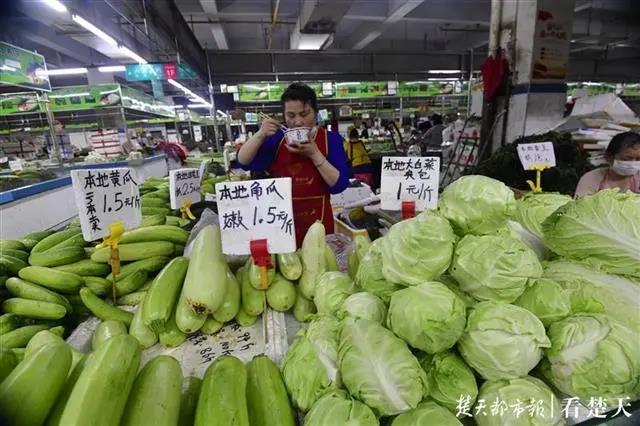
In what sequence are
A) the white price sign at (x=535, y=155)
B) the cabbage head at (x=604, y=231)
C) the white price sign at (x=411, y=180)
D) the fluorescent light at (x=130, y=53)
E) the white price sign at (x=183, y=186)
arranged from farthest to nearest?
the fluorescent light at (x=130, y=53) → the white price sign at (x=535, y=155) → the white price sign at (x=183, y=186) → the white price sign at (x=411, y=180) → the cabbage head at (x=604, y=231)

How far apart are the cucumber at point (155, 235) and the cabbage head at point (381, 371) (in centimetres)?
138

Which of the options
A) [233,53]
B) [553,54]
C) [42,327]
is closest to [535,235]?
[42,327]

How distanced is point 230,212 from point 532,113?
6099 millimetres

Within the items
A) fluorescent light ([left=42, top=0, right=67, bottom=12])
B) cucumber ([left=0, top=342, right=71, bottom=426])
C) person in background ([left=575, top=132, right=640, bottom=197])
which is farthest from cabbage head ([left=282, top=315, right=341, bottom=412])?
fluorescent light ([left=42, top=0, right=67, bottom=12])

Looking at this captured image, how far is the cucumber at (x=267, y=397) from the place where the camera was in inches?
37.2

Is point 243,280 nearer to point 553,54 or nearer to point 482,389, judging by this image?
point 482,389

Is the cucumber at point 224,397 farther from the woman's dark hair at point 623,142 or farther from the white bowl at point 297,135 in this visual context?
the woman's dark hair at point 623,142

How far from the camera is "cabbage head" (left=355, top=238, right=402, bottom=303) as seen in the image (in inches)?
45.5

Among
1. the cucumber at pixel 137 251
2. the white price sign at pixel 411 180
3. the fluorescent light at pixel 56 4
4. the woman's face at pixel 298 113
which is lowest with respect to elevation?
the cucumber at pixel 137 251

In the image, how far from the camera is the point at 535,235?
59.6 inches

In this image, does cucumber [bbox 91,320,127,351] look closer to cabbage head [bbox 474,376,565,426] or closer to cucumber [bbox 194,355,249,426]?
cucumber [bbox 194,355,249,426]

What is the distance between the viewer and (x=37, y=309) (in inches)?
55.8

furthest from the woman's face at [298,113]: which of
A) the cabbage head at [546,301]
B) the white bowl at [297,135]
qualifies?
the cabbage head at [546,301]

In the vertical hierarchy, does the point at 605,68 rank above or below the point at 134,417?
above
